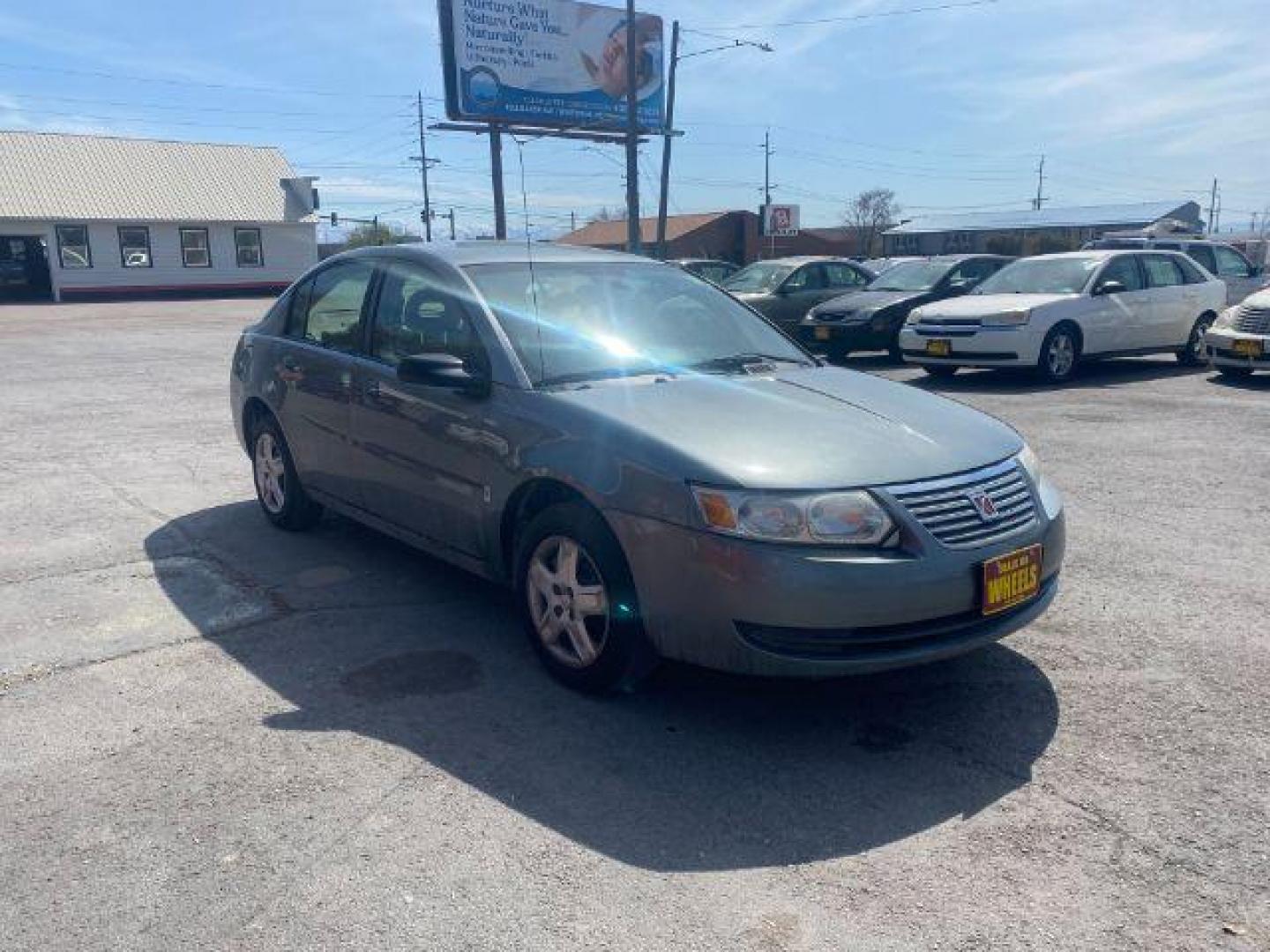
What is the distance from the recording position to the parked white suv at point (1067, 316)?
11.7m

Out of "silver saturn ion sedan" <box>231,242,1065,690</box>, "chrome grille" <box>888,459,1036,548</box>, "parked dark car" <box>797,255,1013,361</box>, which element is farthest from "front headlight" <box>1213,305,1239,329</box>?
"chrome grille" <box>888,459,1036,548</box>

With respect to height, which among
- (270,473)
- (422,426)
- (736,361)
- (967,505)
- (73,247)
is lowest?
(270,473)

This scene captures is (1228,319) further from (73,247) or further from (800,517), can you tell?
(73,247)

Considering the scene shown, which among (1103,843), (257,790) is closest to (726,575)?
(1103,843)

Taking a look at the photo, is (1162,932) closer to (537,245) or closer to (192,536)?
(537,245)

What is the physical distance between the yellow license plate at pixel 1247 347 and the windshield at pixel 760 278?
20.6ft

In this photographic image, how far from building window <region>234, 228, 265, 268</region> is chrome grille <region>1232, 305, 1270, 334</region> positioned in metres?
36.8

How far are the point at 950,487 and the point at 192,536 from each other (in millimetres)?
4390

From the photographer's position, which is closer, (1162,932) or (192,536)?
(1162,932)

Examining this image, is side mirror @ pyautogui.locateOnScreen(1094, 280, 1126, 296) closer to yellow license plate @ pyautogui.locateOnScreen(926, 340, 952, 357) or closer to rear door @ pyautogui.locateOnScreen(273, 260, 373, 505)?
yellow license plate @ pyautogui.locateOnScreen(926, 340, 952, 357)

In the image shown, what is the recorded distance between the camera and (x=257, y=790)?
3193mm

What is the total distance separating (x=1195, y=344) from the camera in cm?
1363

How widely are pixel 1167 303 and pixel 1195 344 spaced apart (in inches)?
38.2

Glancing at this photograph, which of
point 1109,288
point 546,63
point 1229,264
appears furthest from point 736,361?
point 546,63
